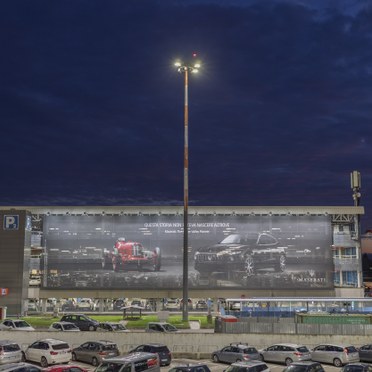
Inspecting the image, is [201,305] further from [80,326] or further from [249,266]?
[80,326]

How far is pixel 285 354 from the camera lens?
2720 centimetres

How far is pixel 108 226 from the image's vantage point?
7331 cm

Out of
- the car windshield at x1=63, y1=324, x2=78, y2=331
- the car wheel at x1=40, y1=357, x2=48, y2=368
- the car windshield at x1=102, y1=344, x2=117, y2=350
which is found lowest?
the car wheel at x1=40, y1=357, x2=48, y2=368

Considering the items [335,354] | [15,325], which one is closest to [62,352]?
[15,325]

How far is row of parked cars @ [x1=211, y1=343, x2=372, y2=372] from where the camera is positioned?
26719 mm

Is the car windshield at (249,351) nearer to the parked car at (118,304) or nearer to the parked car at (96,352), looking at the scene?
the parked car at (96,352)

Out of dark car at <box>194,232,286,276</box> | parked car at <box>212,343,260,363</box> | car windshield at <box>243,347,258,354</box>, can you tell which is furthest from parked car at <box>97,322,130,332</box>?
dark car at <box>194,232,286,276</box>

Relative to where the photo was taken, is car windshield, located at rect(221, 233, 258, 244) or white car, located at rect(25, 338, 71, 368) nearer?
white car, located at rect(25, 338, 71, 368)

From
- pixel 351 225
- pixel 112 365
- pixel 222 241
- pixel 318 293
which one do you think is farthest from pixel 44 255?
pixel 112 365

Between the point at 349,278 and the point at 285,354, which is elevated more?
the point at 349,278

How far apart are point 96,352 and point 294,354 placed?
34.9 feet

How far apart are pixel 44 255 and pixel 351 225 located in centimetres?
4495

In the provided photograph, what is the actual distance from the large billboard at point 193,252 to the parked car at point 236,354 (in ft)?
144

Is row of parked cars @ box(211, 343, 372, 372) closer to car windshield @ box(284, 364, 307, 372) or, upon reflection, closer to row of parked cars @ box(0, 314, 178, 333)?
car windshield @ box(284, 364, 307, 372)
